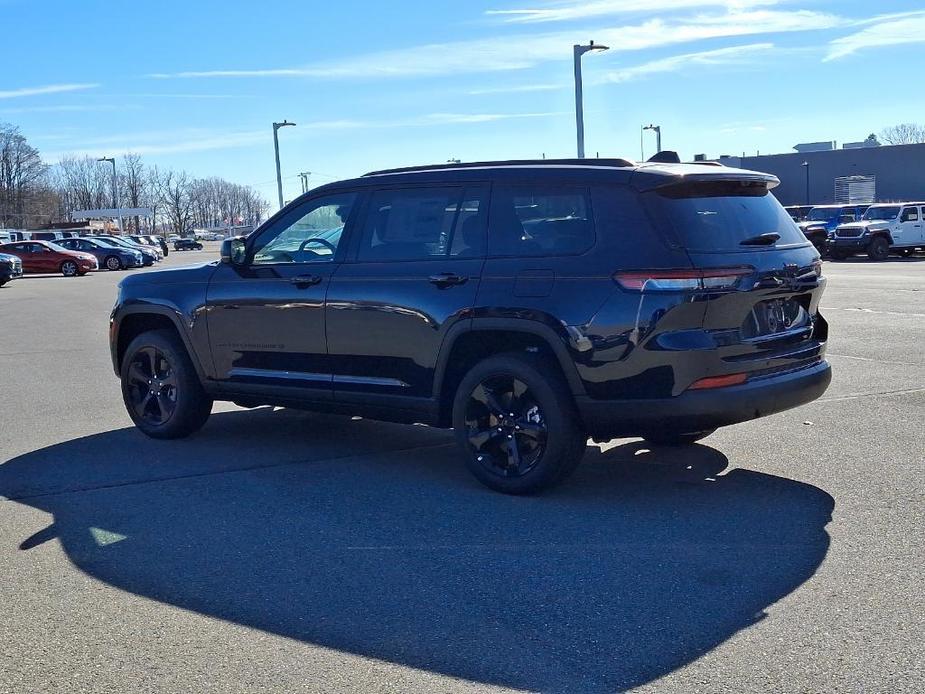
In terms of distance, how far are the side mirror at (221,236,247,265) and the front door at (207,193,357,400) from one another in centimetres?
4

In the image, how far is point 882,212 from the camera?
3488cm

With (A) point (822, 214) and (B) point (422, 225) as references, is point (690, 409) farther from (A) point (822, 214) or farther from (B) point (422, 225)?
(A) point (822, 214)

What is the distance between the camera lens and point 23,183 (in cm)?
12350

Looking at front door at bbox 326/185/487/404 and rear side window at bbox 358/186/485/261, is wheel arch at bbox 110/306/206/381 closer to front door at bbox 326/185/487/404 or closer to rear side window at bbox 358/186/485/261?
front door at bbox 326/185/487/404

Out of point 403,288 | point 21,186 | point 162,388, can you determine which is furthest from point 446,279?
point 21,186

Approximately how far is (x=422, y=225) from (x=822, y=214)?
37.3m

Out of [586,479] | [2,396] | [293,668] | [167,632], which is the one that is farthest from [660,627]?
[2,396]

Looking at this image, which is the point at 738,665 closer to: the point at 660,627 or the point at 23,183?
the point at 660,627

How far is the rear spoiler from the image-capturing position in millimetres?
5828

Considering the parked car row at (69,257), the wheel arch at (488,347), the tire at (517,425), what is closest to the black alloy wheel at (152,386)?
the wheel arch at (488,347)

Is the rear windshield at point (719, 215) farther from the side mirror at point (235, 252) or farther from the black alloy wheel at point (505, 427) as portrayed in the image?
the side mirror at point (235, 252)

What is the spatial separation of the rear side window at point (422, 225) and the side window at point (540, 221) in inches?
4.9

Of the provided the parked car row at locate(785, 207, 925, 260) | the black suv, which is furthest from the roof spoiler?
the parked car row at locate(785, 207, 925, 260)

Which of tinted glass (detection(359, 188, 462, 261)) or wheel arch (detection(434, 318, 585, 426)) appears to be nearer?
wheel arch (detection(434, 318, 585, 426))
